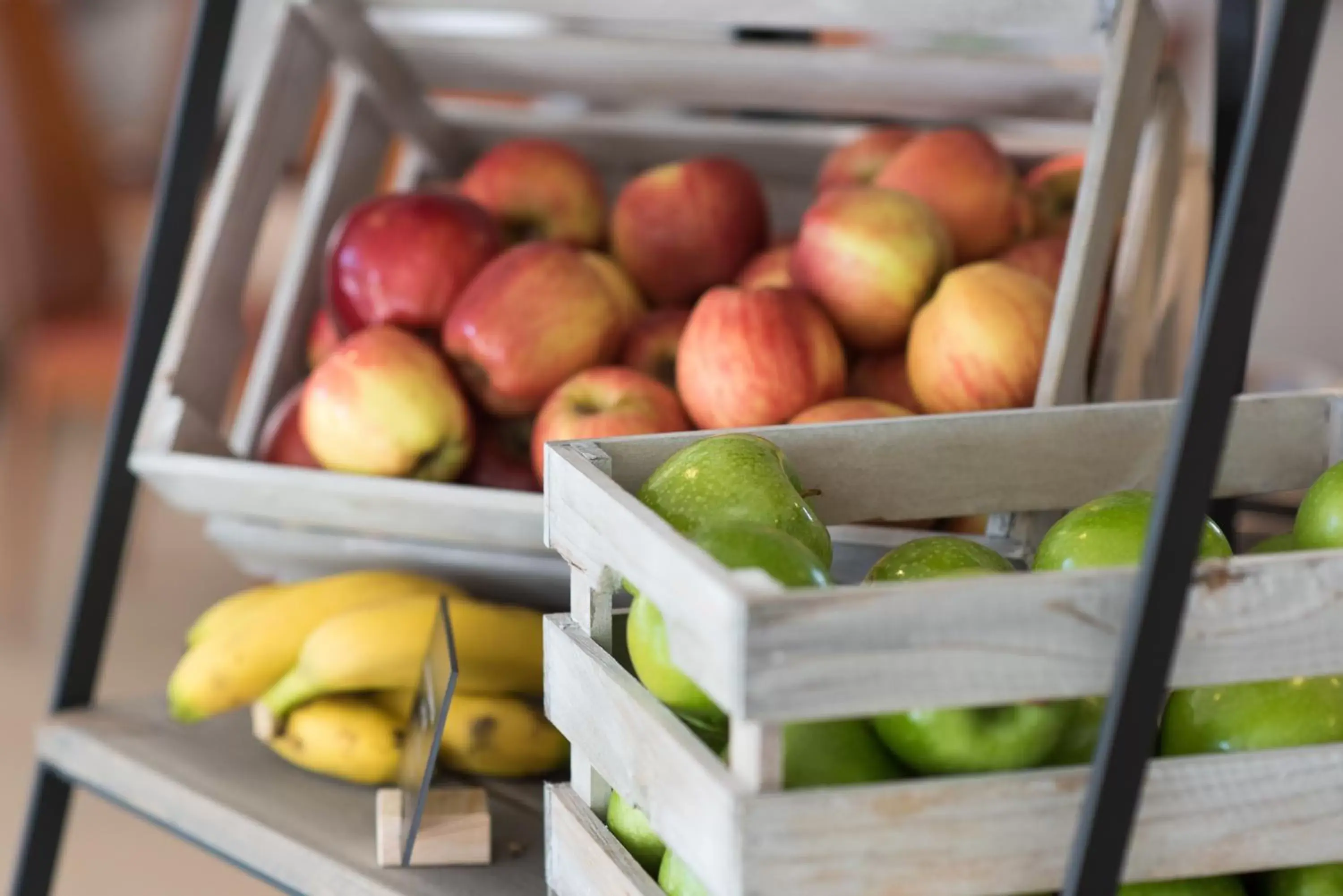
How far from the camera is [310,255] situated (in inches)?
49.6

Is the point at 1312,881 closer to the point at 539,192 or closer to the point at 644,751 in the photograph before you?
the point at 644,751

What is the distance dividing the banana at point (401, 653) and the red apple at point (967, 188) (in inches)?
18.3

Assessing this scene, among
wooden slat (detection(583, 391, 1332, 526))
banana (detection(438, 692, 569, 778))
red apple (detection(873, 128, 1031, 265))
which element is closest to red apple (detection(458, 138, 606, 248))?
red apple (detection(873, 128, 1031, 265))

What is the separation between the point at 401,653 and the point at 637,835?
33 centimetres

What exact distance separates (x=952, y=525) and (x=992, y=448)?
230mm

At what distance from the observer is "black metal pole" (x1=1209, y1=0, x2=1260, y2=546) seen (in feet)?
3.01

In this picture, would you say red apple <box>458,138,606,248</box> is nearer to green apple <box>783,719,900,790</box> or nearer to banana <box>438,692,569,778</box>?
banana <box>438,692,569,778</box>

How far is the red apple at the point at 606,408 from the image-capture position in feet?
3.25

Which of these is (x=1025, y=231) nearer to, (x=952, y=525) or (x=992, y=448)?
(x=952, y=525)

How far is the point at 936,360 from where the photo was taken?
981 mm

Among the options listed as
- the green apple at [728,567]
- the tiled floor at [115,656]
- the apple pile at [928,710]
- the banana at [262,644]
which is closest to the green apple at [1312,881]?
the apple pile at [928,710]

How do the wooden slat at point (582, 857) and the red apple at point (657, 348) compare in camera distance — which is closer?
the wooden slat at point (582, 857)

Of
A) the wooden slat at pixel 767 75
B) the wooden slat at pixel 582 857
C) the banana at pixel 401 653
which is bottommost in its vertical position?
the banana at pixel 401 653

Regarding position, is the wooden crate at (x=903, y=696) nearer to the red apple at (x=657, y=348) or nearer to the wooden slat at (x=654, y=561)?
the wooden slat at (x=654, y=561)
